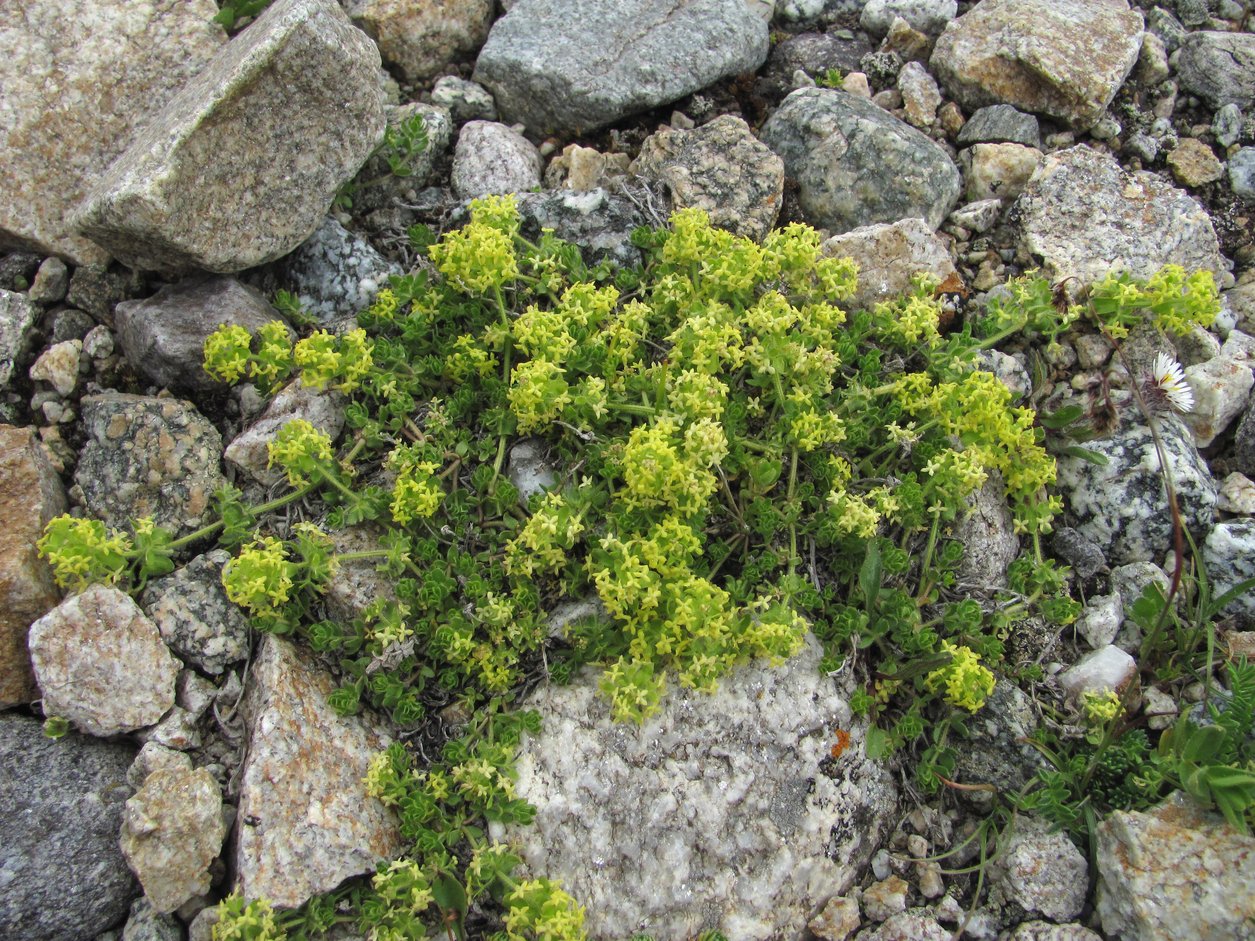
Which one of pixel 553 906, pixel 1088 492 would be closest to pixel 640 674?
pixel 553 906

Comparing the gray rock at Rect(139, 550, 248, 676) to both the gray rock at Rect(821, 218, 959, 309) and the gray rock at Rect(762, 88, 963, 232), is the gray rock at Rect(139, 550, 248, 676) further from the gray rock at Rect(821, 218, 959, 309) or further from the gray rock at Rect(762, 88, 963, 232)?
the gray rock at Rect(762, 88, 963, 232)

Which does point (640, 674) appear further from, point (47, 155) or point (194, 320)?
point (47, 155)

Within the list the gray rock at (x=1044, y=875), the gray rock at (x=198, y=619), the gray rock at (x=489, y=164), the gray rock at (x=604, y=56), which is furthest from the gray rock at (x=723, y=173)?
the gray rock at (x=1044, y=875)

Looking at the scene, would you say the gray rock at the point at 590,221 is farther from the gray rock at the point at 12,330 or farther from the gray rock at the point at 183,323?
the gray rock at the point at 12,330

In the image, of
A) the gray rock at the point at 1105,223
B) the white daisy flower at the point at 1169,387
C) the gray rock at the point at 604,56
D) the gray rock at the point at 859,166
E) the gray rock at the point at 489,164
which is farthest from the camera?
the gray rock at the point at 604,56

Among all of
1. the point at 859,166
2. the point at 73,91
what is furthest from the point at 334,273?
the point at 859,166

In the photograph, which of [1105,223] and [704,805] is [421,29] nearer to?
[1105,223]
